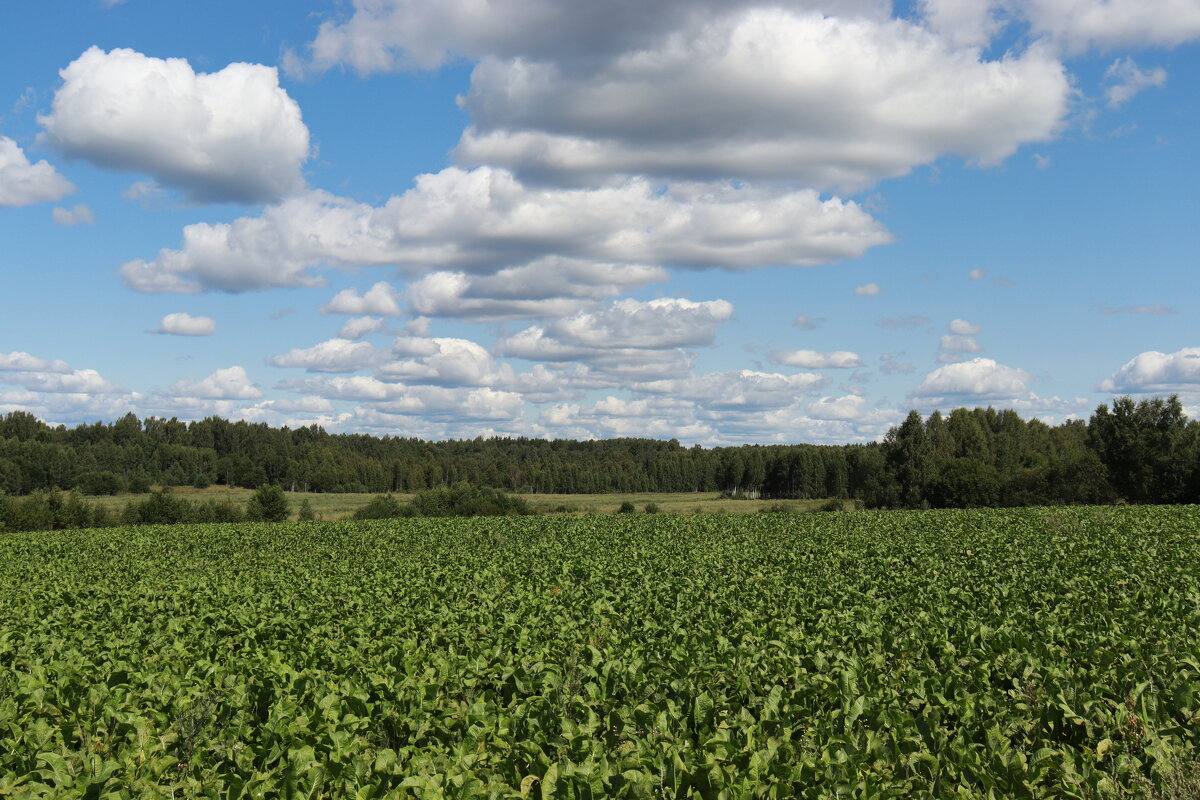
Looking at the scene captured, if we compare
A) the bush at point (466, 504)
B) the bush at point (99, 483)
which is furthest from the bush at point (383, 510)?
the bush at point (99, 483)

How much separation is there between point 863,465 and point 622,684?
460 feet

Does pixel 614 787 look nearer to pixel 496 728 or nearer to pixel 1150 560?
pixel 496 728

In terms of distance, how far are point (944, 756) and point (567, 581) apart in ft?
50.8

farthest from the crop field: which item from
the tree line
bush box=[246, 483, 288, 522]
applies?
the tree line

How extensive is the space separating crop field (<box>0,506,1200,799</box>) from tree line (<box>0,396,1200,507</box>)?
2478 inches

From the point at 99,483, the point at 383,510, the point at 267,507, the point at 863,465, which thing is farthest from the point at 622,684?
the point at 99,483

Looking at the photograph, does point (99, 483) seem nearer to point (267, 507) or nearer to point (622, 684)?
point (267, 507)

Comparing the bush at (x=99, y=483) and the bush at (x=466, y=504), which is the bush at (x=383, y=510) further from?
the bush at (x=99, y=483)

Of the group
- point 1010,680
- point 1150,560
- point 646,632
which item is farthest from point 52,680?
point 1150,560

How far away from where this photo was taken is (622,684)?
10203 millimetres

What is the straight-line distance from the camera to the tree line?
80562 millimetres

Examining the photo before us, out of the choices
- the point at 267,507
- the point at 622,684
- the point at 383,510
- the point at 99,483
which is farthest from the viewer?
the point at 99,483

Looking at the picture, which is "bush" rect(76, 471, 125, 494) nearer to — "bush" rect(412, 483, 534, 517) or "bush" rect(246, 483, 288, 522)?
"bush" rect(246, 483, 288, 522)

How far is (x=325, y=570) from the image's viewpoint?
28.4m
